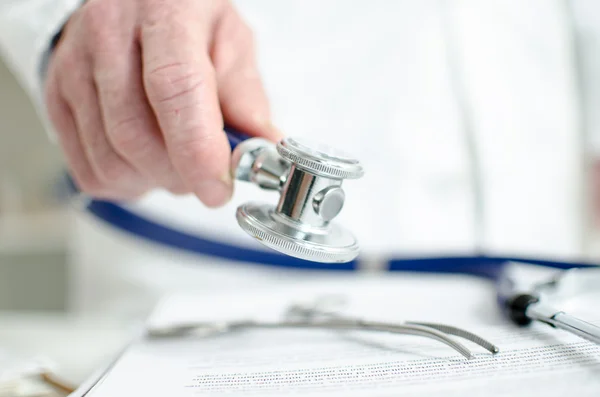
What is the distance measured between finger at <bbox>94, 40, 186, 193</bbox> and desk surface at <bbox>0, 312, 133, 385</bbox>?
0.17m

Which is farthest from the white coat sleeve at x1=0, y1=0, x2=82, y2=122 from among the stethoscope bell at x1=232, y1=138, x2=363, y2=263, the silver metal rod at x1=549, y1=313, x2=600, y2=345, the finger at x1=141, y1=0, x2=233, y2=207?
the silver metal rod at x1=549, y1=313, x2=600, y2=345

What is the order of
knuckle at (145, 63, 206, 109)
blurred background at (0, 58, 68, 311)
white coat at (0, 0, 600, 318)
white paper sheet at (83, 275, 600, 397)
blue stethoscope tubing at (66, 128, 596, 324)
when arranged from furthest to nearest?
blurred background at (0, 58, 68, 311) → white coat at (0, 0, 600, 318) → blue stethoscope tubing at (66, 128, 596, 324) → knuckle at (145, 63, 206, 109) → white paper sheet at (83, 275, 600, 397)

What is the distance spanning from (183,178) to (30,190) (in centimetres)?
124

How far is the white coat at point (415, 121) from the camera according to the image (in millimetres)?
729

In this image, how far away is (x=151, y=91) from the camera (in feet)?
1.25

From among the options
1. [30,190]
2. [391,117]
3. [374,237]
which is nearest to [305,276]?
[374,237]

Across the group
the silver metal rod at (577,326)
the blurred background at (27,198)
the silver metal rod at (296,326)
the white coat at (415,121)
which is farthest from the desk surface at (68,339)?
the blurred background at (27,198)

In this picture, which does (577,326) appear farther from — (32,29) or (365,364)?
(32,29)

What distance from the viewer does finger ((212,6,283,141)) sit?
1.37ft

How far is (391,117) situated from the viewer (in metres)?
0.74

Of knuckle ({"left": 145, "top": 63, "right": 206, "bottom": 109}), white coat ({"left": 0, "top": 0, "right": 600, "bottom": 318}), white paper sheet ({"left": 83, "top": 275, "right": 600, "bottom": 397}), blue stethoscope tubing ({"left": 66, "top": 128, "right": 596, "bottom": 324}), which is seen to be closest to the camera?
white paper sheet ({"left": 83, "top": 275, "right": 600, "bottom": 397})

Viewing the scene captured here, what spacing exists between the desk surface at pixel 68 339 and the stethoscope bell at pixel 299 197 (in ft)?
0.61

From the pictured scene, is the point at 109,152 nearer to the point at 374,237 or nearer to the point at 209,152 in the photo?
the point at 209,152

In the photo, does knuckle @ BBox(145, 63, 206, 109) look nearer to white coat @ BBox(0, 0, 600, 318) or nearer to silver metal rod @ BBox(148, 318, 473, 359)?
silver metal rod @ BBox(148, 318, 473, 359)
